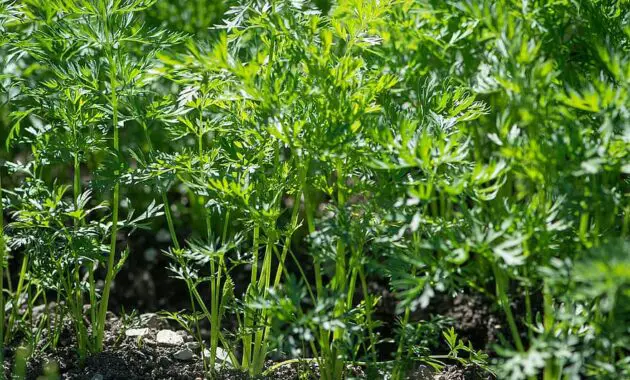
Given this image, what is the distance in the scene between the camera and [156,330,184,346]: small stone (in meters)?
3.03

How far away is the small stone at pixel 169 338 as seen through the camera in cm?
303

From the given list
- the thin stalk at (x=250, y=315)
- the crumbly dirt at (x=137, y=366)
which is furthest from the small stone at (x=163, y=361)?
the thin stalk at (x=250, y=315)

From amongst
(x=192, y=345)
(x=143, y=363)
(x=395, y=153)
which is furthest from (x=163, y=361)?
(x=395, y=153)

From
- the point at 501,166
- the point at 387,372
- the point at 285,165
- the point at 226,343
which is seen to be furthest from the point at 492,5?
the point at 226,343

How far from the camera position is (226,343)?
2.58 m

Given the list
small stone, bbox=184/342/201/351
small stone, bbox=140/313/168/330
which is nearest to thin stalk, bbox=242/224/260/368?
small stone, bbox=184/342/201/351

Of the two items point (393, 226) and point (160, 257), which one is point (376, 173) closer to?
point (393, 226)

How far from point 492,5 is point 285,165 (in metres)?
0.77

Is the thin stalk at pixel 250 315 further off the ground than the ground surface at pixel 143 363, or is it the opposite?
the thin stalk at pixel 250 315

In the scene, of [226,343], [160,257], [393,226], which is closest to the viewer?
[393,226]

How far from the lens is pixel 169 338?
307cm

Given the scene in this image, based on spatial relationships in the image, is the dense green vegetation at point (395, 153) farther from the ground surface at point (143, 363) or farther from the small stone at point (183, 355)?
the small stone at point (183, 355)

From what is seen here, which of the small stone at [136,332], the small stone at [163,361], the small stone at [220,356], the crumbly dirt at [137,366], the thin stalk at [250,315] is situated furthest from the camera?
the small stone at [136,332]

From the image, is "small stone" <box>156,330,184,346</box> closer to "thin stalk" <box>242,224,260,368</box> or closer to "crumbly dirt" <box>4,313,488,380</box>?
"crumbly dirt" <box>4,313,488,380</box>
